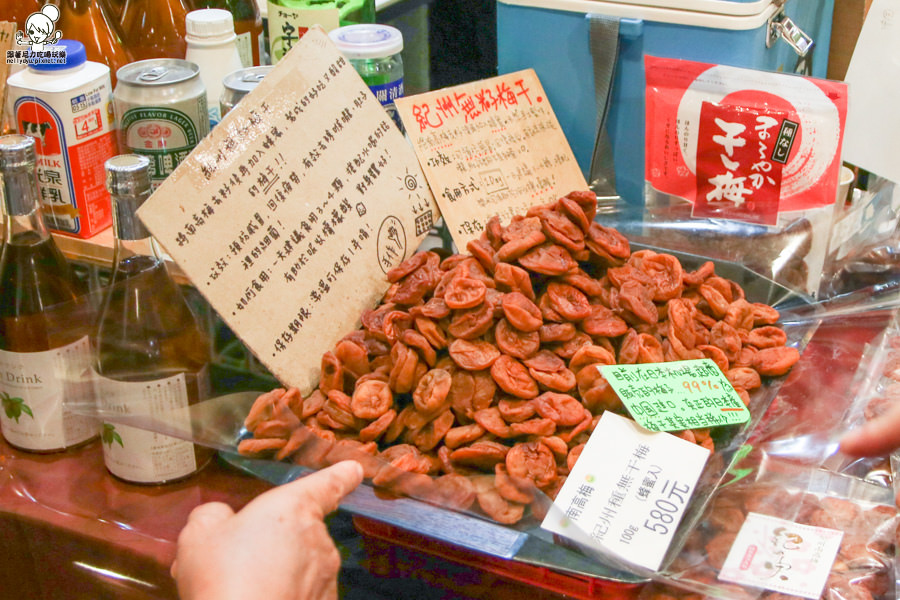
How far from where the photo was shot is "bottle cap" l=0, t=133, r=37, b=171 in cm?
93

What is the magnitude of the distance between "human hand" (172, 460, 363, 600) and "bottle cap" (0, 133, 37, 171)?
50 cm

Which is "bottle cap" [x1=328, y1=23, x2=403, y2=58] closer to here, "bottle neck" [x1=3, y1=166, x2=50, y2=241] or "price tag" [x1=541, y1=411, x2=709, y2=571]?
"bottle neck" [x1=3, y1=166, x2=50, y2=241]

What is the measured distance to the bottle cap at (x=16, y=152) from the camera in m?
0.93

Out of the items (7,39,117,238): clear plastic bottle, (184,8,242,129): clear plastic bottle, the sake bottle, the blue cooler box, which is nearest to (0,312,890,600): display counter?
(7,39,117,238): clear plastic bottle

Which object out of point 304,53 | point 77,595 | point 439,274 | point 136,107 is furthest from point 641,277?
point 77,595

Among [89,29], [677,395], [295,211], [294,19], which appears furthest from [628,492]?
[89,29]

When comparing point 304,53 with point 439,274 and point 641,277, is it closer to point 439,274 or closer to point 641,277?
point 439,274

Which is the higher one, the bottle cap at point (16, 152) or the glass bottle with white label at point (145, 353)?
the bottle cap at point (16, 152)

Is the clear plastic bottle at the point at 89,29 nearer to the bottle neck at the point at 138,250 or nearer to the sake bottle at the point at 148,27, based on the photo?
the sake bottle at the point at 148,27

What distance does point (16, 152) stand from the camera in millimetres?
937

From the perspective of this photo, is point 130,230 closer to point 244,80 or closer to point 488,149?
point 244,80

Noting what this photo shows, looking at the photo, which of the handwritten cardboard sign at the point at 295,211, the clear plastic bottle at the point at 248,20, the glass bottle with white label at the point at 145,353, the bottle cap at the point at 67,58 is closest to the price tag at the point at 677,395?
the handwritten cardboard sign at the point at 295,211

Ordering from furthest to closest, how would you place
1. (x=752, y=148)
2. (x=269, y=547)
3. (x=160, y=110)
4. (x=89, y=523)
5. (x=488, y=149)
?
(x=488, y=149), (x=752, y=148), (x=160, y=110), (x=89, y=523), (x=269, y=547)

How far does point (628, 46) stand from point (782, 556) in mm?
878
